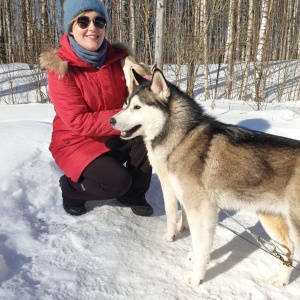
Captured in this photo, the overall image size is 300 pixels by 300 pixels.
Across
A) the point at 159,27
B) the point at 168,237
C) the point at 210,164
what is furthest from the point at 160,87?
the point at 159,27

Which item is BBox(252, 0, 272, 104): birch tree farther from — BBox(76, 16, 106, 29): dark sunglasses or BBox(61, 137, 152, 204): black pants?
BBox(76, 16, 106, 29): dark sunglasses

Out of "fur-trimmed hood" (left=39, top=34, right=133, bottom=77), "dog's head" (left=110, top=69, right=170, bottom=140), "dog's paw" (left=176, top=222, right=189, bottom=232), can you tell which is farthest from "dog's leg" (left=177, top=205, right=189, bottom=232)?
"fur-trimmed hood" (left=39, top=34, right=133, bottom=77)

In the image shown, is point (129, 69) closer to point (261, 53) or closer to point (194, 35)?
point (194, 35)

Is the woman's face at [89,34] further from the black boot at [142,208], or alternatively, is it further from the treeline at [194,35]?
the treeline at [194,35]

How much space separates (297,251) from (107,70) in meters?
1.82

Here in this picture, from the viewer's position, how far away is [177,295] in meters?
1.66

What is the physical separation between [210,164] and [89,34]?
1331 mm

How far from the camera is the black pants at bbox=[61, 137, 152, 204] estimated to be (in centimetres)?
233

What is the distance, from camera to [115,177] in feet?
7.68

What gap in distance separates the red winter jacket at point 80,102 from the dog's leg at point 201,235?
929 mm

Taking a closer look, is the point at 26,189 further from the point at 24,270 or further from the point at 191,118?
the point at 191,118

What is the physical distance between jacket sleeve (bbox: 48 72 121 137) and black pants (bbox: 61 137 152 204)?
261 millimetres

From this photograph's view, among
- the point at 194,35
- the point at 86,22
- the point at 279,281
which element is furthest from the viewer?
the point at 194,35

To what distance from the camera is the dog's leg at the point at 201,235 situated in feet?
5.74
